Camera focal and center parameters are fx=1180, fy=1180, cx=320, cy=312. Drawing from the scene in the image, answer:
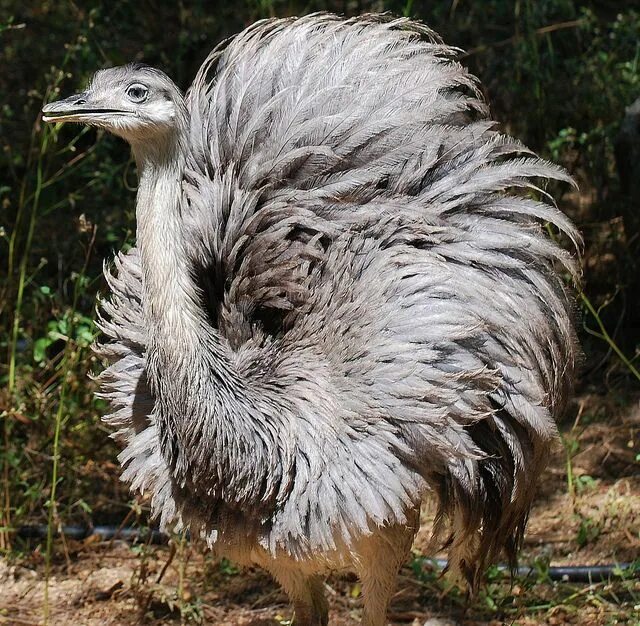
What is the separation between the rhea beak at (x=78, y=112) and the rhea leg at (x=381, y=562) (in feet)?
4.52

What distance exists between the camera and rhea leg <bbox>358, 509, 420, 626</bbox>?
3.44 m

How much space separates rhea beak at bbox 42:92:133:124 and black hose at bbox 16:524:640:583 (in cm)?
188

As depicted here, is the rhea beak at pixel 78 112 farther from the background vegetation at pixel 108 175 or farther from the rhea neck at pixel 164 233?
the background vegetation at pixel 108 175

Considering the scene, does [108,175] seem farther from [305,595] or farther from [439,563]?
[305,595]

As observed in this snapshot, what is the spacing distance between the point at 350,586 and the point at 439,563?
363 mm

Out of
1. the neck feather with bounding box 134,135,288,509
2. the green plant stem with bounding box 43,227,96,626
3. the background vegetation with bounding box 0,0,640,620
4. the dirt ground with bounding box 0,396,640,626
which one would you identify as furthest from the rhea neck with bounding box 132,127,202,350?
the dirt ground with bounding box 0,396,640,626

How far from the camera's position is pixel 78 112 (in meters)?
3.06

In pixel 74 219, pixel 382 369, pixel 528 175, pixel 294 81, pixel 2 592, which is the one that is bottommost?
pixel 2 592

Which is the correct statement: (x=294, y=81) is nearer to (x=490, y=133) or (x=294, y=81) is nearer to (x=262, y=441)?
(x=490, y=133)

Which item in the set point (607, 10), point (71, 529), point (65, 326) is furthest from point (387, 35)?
point (607, 10)

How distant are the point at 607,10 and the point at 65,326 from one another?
449cm

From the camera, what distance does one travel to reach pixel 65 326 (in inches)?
183

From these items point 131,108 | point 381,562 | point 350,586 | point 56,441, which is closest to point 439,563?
point 350,586

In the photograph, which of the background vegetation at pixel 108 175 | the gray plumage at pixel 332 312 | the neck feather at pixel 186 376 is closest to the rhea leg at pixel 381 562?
the gray plumage at pixel 332 312
